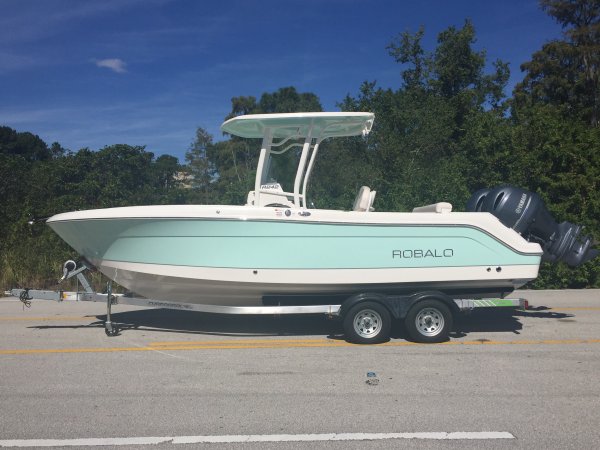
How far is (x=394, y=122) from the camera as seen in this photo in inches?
712

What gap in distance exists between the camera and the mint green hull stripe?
659 centimetres

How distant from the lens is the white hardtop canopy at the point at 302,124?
689cm

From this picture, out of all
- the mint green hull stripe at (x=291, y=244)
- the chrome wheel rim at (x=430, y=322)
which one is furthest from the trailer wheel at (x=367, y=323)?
the mint green hull stripe at (x=291, y=244)

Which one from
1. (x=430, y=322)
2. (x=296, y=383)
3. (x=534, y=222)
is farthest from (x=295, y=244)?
(x=534, y=222)

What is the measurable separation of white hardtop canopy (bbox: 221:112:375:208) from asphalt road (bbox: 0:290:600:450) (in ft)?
6.03

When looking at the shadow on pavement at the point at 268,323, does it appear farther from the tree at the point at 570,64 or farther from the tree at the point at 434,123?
the tree at the point at 570,64

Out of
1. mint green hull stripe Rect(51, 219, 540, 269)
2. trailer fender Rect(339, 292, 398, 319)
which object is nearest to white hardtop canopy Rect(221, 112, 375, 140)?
mint green hull stripe Rect(51, 219, 540, 269)

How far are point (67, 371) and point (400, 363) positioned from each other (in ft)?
11.5

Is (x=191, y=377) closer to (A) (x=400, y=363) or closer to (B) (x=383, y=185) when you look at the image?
(A) (x=400, y=363)

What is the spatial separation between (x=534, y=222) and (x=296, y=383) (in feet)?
13.5

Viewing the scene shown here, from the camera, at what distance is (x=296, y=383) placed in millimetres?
5309

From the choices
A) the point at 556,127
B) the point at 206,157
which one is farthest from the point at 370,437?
the point at 206,157

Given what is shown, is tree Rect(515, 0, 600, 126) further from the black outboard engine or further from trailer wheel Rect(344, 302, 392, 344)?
trailer wheel Rect(344, 302, 392, 344)

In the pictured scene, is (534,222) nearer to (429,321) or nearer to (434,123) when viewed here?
(429,321)
